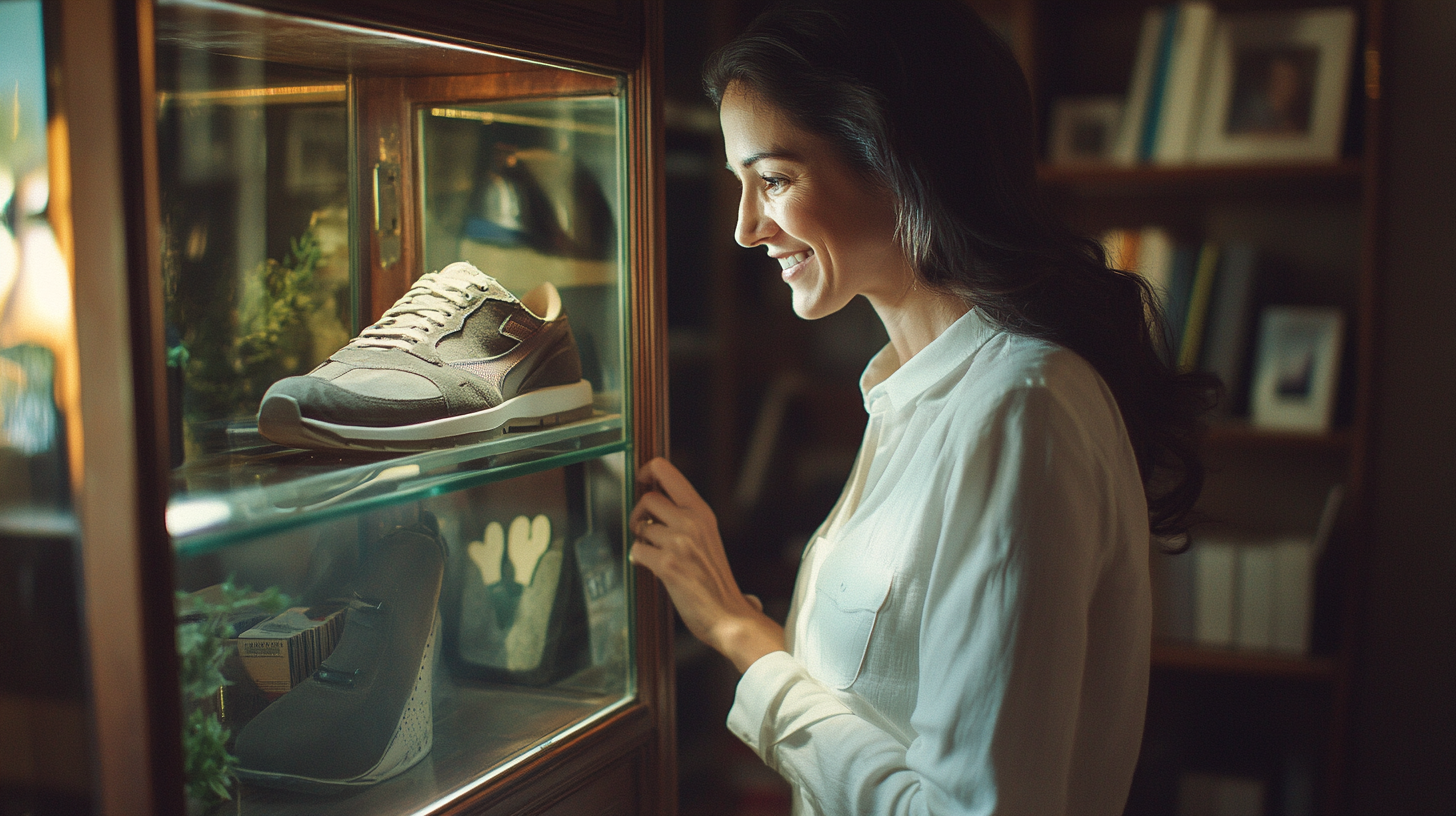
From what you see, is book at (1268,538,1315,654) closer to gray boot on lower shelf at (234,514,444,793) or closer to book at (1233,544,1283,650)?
book at (1233,544,1283,650)

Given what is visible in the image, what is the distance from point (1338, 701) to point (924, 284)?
1553mm

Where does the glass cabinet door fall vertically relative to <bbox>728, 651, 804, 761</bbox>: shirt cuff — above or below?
above

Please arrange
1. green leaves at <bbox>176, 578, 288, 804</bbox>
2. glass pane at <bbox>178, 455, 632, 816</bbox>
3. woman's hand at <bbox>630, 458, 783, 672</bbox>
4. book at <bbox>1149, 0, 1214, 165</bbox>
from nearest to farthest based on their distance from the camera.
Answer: green leaves at <bbox>176, 578, 288, 804</bbox>
glass pane at <bbox>178, 455, 632, 816</bbox>
woman's hand at <bbox>630, 458, 783, 672</bbox>
book at <bbox>1149, 0, 1214, 165</bbox>

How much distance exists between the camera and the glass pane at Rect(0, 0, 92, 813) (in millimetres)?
491

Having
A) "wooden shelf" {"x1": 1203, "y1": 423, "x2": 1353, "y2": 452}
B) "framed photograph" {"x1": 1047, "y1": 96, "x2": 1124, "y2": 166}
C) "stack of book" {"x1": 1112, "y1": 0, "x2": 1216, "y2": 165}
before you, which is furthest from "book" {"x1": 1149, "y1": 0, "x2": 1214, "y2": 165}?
"wooden shelf" {"x1": 1203, "y1": 423, "x2": 1353, "y2": 452}

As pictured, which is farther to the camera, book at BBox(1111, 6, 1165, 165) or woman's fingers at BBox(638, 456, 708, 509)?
book at BBox(1111, 6, 1165, 165)

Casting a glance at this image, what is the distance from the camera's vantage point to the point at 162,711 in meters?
0.52

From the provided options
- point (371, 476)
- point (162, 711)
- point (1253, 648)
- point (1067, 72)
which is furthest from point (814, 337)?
point (162, 711)

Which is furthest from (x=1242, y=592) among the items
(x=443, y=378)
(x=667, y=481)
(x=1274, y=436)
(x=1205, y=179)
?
(x=443, y=378)

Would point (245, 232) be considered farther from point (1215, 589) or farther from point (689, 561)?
point (1215, 589)

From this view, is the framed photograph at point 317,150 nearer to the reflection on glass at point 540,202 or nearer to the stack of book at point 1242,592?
the reflection on glass at point 540,202

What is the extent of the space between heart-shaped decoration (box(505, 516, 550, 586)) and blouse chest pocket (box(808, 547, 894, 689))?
0.26 meters

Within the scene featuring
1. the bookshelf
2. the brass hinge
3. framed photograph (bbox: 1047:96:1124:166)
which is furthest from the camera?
framed photograph (bbox: 1047:96:1124:166)

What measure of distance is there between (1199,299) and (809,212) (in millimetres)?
1433
